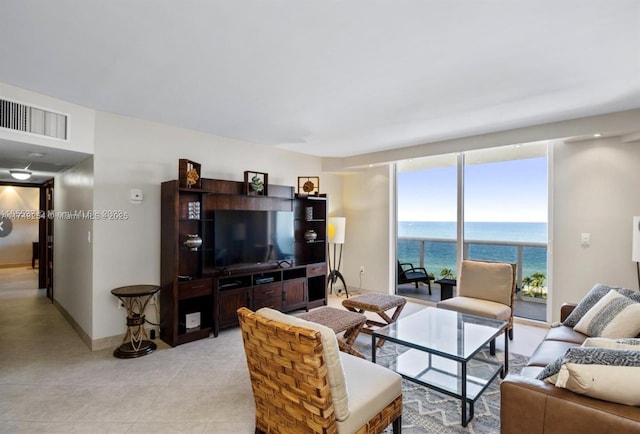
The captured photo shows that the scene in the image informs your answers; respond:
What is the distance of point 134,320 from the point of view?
11.0ft

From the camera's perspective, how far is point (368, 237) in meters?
5.97

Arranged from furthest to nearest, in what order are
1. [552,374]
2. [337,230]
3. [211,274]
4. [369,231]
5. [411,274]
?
[369,231] < [337,230] < [411,274] < [211,274] < [552,374]

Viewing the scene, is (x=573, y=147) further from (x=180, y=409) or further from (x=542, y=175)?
(x=180, y=409)

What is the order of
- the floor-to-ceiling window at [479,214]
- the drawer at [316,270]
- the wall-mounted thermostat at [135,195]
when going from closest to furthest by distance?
the wall-mounted thermostat at [135,195]
the floor-to-ceiling window at [479,214]
the drawer at [316,270]

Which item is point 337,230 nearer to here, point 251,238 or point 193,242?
point 251,238

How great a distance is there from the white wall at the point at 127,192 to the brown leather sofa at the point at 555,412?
3685 millimetres

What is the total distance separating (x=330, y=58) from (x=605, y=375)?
92.9 inches

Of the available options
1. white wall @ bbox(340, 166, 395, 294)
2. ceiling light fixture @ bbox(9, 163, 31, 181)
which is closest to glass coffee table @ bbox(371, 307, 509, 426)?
white wall @ bbox(340, 166, 395, 294)

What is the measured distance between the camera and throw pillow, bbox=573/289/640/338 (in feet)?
7.34

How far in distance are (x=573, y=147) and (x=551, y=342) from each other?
2.68 m

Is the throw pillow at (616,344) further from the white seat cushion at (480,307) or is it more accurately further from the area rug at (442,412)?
the white seat cushion at (480,307)

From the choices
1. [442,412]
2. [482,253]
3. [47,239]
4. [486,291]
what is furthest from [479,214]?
[47,239]

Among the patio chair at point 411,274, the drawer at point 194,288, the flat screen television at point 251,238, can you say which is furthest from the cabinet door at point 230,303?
the patio chair at point 411,274

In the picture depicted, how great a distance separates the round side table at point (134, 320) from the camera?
10.5 feet
